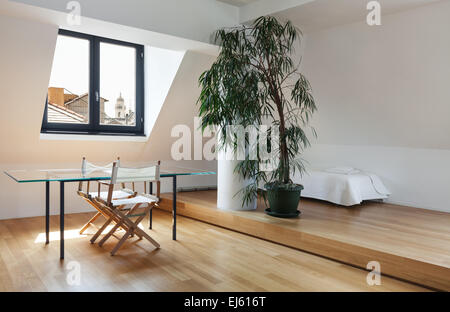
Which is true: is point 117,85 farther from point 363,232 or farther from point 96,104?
point 363,232

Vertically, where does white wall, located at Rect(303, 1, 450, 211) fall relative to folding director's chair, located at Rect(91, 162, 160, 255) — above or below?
above

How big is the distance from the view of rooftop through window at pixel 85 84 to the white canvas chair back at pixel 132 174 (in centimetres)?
225

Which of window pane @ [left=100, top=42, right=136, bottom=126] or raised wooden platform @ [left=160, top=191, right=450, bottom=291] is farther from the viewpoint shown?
window pane @ [left=100, top=42, right=136, bottom=126]

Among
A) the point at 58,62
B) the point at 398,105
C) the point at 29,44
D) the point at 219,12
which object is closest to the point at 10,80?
the point at 29,44

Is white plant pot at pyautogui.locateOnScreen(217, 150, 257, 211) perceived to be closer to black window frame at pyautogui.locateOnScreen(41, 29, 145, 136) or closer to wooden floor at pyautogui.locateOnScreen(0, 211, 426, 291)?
wooden floor at pyautogui.locateOnScreen(0, 211, 426, 291)

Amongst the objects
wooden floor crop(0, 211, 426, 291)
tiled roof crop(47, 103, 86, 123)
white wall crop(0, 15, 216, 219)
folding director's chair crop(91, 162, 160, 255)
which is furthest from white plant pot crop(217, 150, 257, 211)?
tiled roof crop(47, 103, 86, 123)

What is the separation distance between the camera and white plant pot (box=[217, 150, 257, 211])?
15.4 feet

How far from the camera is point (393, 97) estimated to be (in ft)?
16.2

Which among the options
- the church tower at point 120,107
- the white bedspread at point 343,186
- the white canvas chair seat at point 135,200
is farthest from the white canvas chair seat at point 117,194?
the white bedspread at point 343,186

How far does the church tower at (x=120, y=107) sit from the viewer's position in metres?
5.65

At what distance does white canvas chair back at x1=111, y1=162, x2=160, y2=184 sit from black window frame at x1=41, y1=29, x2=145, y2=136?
2.17 m

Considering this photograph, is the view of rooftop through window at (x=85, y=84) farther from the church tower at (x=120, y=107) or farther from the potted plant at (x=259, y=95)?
the potted plant at (x=259, y=95)

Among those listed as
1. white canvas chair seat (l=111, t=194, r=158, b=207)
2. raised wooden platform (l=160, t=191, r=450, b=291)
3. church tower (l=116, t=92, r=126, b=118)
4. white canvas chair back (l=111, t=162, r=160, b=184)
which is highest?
church tower (l=116, t=92, r=126, b=118)
